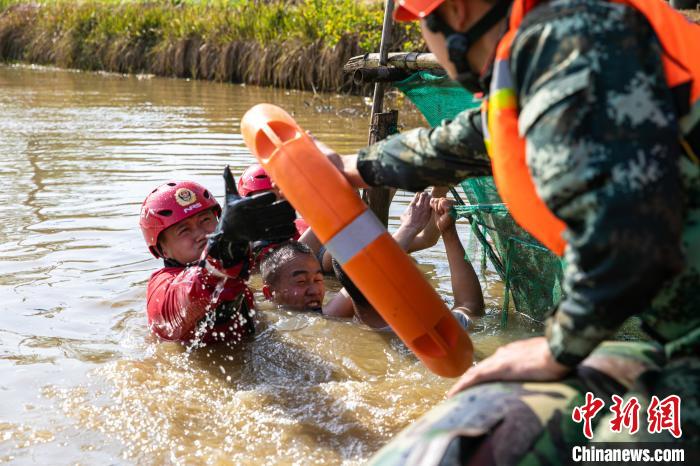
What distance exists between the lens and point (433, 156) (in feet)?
9.23

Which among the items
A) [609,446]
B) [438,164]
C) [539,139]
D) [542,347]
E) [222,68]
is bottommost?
[222,68]

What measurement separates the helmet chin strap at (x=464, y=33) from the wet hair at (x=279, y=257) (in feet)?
11.6

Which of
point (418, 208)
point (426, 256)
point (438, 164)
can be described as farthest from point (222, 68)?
point (438, 164)

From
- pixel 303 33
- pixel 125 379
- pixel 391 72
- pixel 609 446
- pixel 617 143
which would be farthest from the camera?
pixel 303 33

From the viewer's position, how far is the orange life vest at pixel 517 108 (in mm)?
1898

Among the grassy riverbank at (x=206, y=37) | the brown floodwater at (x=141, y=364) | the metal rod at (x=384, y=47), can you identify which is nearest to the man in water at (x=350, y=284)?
the brown floodwater at (x=141, y=364)

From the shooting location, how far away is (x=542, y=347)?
2133mm

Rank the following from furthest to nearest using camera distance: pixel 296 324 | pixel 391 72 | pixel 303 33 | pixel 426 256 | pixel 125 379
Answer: pixel 303 33 → pixel 426 256 → pixel 391 72 → pixel 296 324 → pixel 125 379

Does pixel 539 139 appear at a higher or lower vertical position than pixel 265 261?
higher

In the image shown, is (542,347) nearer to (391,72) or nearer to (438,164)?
(438,164)

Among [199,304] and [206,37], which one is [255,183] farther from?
[206,37]

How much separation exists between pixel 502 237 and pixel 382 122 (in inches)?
59.9

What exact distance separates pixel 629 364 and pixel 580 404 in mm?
189

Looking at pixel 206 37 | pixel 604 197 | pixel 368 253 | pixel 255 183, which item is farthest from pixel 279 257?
pixel 206 37
